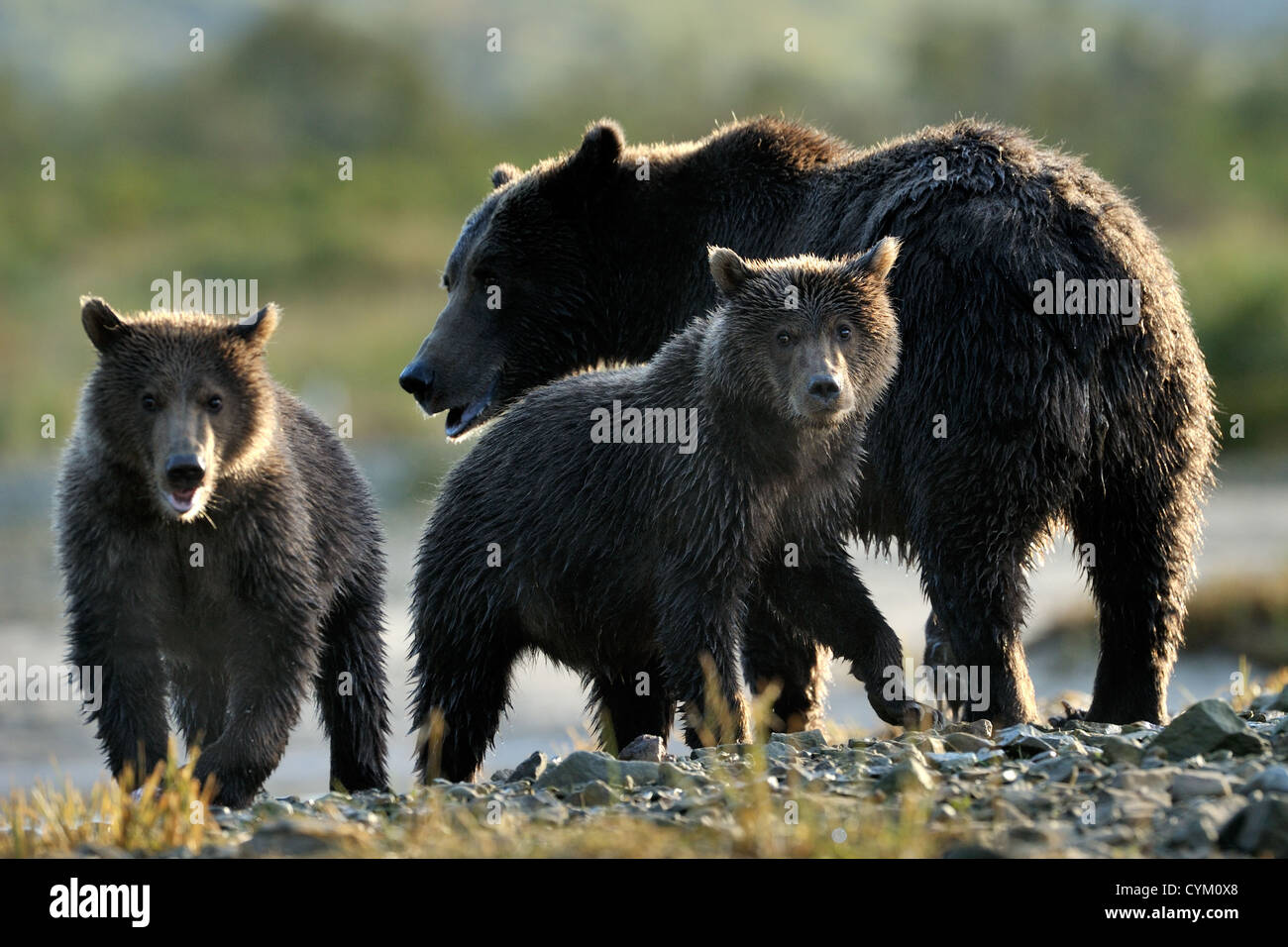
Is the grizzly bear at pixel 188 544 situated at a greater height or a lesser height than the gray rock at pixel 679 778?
greater

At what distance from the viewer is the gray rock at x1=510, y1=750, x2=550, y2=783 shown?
7.09 meters

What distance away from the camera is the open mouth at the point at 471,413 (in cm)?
995

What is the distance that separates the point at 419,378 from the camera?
32.1ft

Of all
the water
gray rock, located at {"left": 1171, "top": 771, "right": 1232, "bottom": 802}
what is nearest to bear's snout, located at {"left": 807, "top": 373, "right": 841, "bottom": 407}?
A: gray rock, located at {"left": 1171, "top": 771, "right": 1232, "bottom": 802}

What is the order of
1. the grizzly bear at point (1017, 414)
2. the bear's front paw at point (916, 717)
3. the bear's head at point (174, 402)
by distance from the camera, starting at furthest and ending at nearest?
the bear's front paw at point (916, 717)
the grizzly bear at point (1017, 414)
the bear's head at point (174, 402)

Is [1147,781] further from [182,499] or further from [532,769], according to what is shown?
[182,499]

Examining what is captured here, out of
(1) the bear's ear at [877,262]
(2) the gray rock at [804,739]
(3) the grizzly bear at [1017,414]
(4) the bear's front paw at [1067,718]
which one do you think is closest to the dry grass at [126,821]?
(2) the gray rock at [804,739]

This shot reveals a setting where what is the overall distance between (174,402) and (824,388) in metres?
2.62

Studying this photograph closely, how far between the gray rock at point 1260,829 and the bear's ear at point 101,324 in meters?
4.62

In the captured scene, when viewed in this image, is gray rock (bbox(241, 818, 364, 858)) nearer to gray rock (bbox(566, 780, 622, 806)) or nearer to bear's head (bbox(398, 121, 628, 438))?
gray rock (bbox(566, 780, 622, 806))

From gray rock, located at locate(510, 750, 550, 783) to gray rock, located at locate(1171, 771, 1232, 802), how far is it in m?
2.49

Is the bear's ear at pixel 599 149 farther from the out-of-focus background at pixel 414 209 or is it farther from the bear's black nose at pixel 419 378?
the out-of-focus background at pixel 414 209

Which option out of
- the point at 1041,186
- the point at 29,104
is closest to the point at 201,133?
the point at 29,104

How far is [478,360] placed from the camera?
32.6 ft
